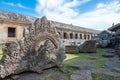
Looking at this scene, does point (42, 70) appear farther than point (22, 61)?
Yes

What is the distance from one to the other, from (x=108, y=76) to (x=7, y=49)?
9.20 ft

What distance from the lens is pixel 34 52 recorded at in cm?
366

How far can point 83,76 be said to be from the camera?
3.29m

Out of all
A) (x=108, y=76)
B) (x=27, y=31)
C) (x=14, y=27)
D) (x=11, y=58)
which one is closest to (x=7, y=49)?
(x=11, y=58)

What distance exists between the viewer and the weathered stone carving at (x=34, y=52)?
312 centimetres

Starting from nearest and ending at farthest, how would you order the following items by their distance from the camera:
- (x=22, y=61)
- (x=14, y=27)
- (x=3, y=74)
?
(x=3, y=74) < (x=22, y=61) < (x=14, y=27)

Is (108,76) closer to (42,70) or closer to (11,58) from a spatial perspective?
(42,70)

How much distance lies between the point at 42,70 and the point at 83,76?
1223mm

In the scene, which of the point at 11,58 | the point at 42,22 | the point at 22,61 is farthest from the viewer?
the point at 42,22

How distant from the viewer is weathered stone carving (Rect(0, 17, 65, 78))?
3123 mm

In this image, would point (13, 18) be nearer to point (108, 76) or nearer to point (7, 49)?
point (7, 49)

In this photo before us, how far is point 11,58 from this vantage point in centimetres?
315

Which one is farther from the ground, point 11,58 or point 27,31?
point 27,31

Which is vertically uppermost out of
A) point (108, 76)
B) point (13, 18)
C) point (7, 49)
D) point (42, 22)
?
point (13, 18)
